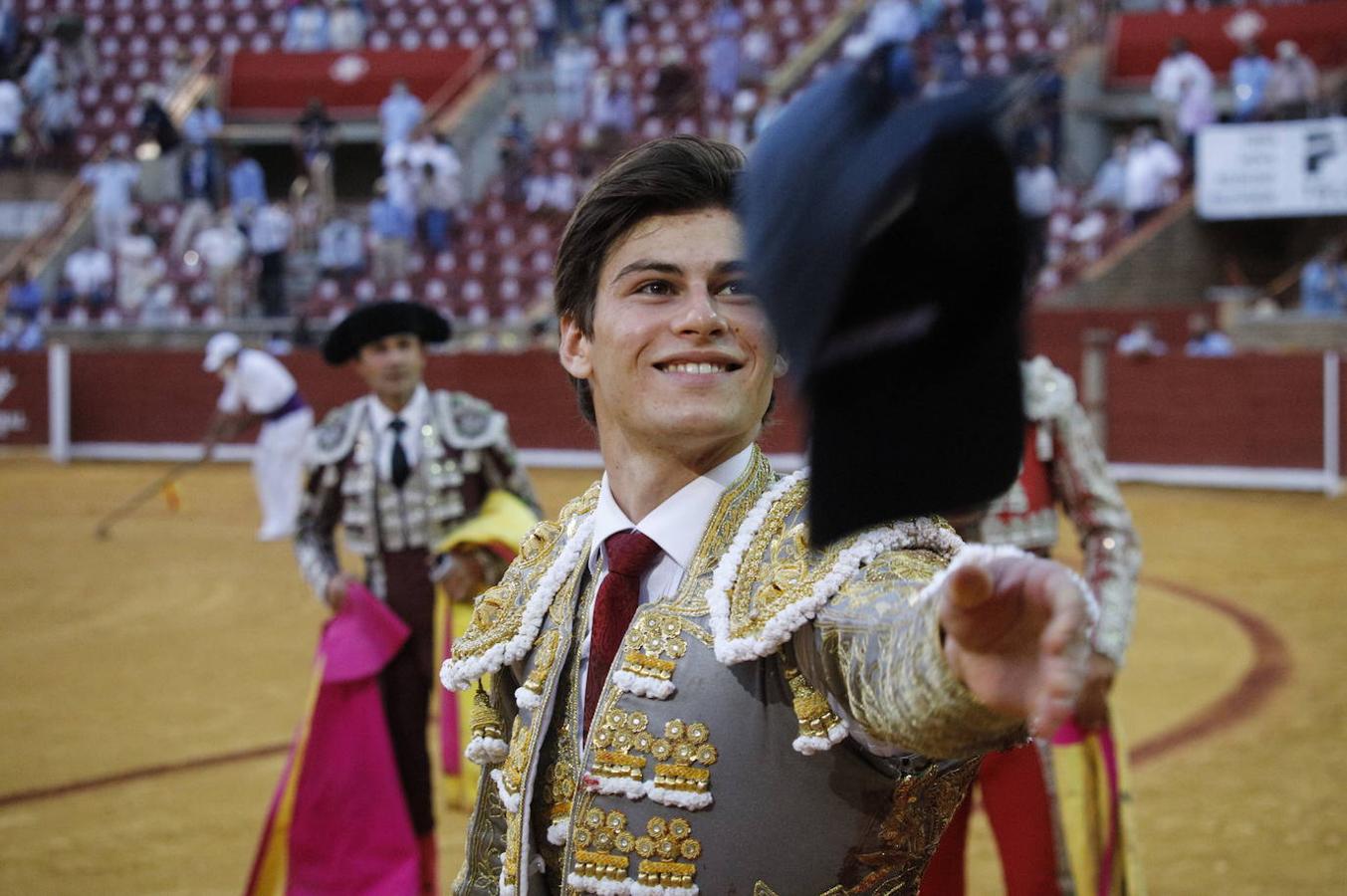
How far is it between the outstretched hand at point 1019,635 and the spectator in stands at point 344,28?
21432mm

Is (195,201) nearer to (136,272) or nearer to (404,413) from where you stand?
(136,272)

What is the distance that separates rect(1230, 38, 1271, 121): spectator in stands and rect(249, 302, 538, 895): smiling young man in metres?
12.4

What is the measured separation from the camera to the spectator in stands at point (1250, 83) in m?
15.0

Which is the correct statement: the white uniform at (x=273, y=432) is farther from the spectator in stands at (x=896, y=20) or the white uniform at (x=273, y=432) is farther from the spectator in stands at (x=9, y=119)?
the spectator in stands at (x=9, y=119)

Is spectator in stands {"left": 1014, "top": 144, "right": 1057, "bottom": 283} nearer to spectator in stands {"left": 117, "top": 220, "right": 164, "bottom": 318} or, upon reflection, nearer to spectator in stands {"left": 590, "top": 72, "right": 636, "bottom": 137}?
spectator in stands {"left": 590, "top": 72, "right": 636, "bottom": 137}

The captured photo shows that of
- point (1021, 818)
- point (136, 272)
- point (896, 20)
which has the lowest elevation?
point (136, 272)

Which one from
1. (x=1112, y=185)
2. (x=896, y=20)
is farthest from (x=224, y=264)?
(x=1112, y=185)

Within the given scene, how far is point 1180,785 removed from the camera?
4.88m

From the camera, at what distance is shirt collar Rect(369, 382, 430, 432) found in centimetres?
416

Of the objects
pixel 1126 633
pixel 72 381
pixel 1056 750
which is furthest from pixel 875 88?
pixel 72 381

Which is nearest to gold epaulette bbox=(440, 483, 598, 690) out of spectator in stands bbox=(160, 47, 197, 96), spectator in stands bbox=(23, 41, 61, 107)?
spectator in stands bbox=(160, 47, 197, 96)

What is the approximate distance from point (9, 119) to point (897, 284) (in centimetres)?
2102

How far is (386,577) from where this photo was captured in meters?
4.13

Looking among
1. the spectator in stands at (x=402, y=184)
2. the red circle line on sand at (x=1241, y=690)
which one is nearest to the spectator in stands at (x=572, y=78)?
the spectator in stands at (x=402, y=184)
